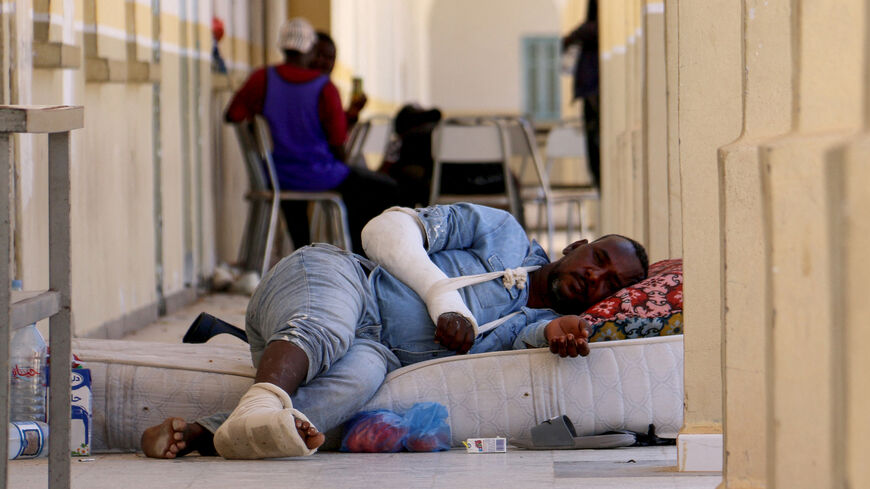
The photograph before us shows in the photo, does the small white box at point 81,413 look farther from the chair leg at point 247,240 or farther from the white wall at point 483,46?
the white wall at point 483,46

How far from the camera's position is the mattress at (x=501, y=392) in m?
3.22

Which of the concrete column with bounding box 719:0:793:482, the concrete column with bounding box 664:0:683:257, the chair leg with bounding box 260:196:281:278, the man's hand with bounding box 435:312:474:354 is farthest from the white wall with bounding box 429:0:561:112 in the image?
the concrete column with bounding box 719:0:793:482

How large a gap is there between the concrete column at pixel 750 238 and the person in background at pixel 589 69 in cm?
645

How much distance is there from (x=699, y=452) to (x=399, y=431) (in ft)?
2.38

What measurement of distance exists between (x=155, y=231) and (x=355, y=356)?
3.13m

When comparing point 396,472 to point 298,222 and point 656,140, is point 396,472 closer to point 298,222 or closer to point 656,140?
point 656,140

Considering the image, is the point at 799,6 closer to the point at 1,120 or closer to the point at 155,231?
the point at 1,120

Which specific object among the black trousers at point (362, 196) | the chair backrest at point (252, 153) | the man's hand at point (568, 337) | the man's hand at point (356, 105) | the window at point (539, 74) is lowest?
the man's hand at point (568, 337)

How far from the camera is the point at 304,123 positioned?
6883mm

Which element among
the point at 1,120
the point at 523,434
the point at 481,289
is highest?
the point at 1,120

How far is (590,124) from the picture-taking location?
9062 mm

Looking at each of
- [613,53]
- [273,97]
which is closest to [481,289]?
[273,97]

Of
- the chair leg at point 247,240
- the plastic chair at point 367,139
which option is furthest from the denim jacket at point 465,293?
the plastic chair at point 367,139

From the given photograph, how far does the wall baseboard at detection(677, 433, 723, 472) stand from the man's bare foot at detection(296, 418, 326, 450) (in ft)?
2.42
